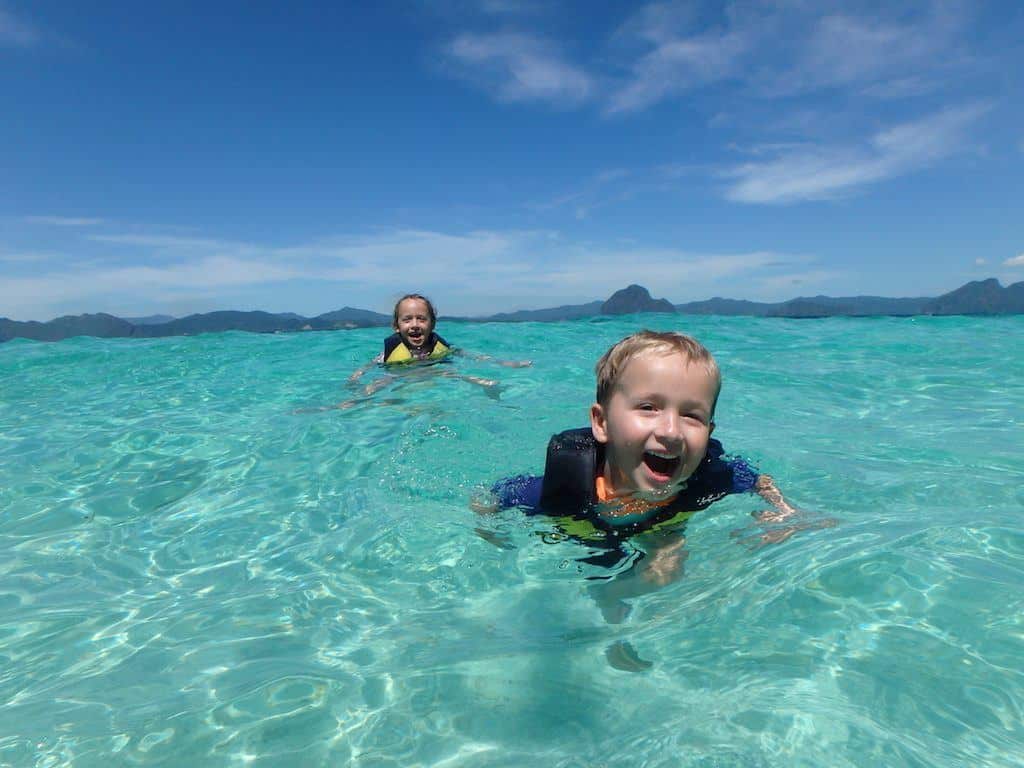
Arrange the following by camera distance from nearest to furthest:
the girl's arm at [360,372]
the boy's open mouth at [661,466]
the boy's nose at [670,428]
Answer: the boy's nose at [670,428] < the boy's open mouth at [661,466] < the girl's arm at [360,372]

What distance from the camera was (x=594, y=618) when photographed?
241 centimetres

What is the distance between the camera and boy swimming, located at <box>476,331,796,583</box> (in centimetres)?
245

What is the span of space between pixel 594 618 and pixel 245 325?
19.7 m

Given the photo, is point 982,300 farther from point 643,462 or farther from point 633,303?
point 643,462

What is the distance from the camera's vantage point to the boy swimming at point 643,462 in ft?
8.04

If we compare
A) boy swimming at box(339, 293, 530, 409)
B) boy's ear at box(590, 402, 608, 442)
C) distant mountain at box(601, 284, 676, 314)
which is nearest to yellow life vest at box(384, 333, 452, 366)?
boy swimming at box(339, 293, 530, 409)

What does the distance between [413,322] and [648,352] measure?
267 inches

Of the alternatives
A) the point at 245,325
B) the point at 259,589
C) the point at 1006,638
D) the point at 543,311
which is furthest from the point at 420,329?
the point at 543,311

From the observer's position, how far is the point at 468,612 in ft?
8.42

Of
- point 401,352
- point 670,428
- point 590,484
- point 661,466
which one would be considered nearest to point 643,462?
point 661,466

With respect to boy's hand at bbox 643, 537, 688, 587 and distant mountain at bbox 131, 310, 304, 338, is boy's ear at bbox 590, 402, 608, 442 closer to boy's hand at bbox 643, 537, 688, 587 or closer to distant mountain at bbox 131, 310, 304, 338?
boy's hand at bbox 643, 537, 688, 587

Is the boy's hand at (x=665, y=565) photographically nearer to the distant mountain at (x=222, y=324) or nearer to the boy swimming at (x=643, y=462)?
the boy swimming at (x=643, y=462)

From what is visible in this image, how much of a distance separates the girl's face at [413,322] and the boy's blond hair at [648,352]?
6.49m

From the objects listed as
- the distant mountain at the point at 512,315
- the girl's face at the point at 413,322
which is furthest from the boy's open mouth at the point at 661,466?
the distant mountain at the point at 512,315
